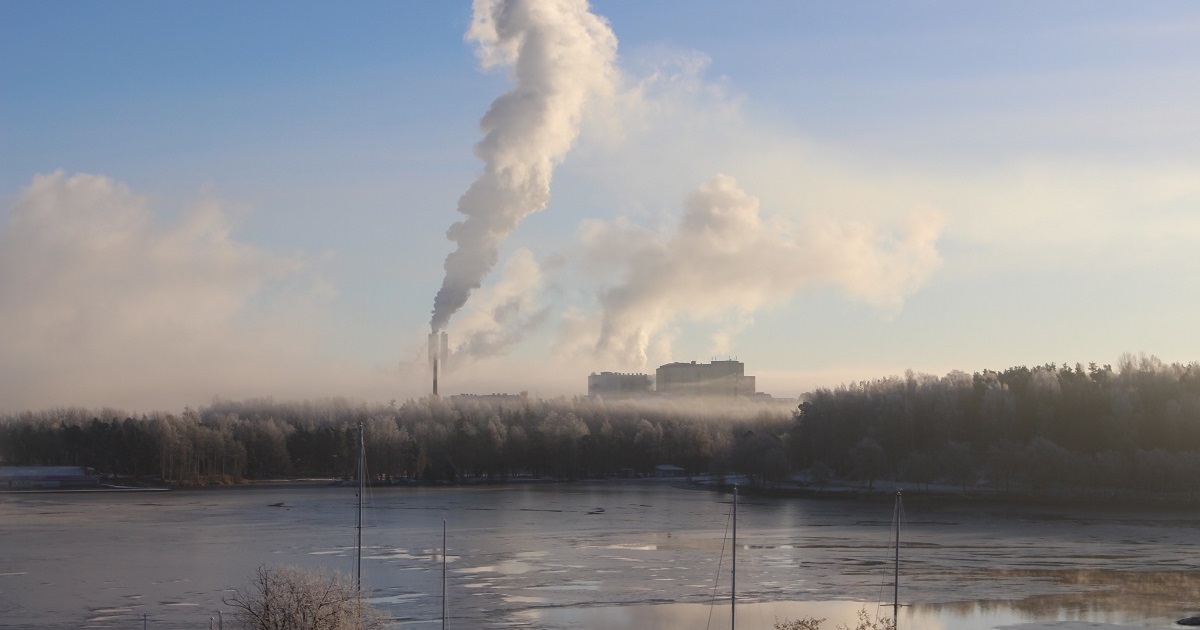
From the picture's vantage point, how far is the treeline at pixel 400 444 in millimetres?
108125

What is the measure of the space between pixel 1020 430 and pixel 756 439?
69.8ft

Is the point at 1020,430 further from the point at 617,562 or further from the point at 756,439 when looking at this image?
the point at 617,562

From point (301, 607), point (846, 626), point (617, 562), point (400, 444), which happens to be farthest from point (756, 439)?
point (301, 607)

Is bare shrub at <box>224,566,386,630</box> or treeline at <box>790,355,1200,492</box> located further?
treeline at <box>790,355,1200,492</box>

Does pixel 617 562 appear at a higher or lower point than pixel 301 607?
lower

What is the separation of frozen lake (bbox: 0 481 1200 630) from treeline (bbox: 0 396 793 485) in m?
33.9

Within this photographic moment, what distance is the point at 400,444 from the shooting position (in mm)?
114750

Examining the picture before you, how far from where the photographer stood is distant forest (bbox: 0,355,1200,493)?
87.2m

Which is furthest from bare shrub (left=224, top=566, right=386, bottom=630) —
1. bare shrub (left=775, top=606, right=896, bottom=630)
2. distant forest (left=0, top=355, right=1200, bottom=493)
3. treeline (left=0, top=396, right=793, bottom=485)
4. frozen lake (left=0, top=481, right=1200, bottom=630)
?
treeline (left=0, top=396, right=793, bottom=485)

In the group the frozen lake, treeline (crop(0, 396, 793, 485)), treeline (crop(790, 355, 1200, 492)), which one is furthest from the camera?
treeline (crop(0, 396, 793, 485))

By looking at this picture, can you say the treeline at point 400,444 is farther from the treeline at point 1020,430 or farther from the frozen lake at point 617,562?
the frozen lake at point 617,562

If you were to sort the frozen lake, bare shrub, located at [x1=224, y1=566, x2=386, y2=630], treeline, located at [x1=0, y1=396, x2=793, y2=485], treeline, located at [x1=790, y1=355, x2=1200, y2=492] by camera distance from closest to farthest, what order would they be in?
bare shrub, located at [x1=224, y1=566, x2=386, y2=630], the frozen lake, treeline, located at [x1=790, y1=355, x2=1200, y2=492], treeline, located at [x1=0, y1=396, x2=793, y2=485]

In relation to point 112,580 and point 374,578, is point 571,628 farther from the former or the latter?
point 112,580

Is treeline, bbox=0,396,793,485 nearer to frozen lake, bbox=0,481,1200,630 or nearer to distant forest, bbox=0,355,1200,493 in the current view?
distant forest, bbox=0,355,1200,493
